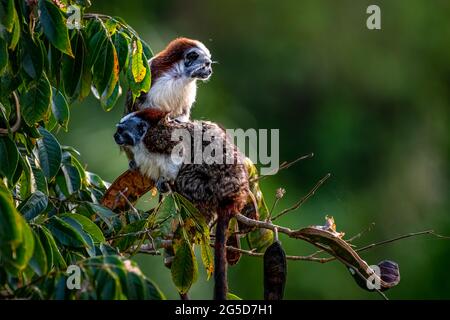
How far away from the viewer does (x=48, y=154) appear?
341 centimetres

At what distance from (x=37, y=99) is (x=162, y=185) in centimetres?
109

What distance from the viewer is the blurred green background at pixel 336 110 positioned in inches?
383

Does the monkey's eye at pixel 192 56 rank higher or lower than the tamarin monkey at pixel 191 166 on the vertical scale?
higher

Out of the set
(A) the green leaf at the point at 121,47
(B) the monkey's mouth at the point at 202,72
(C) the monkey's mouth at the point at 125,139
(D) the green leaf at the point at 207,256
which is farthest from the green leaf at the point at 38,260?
(B) the monkey's mouth at the point at 202,72

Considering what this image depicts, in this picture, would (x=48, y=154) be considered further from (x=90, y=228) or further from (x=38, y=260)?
(x=38, y=260)

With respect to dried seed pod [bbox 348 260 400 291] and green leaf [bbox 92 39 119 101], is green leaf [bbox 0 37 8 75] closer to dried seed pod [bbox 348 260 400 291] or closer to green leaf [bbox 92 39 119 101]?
green leaf [bbox 92 39 119 101]

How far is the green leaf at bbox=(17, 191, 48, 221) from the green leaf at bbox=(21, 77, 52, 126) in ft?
0.81

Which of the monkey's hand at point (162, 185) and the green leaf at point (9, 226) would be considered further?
the monkey's hand at point (162, 185)

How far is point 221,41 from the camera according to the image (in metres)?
12.1

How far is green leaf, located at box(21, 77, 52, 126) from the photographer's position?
10.3ft

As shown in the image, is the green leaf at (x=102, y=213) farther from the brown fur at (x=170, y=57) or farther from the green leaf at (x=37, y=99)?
the brown fur at (x=170, y=57)

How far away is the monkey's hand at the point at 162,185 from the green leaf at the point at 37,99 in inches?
40.7

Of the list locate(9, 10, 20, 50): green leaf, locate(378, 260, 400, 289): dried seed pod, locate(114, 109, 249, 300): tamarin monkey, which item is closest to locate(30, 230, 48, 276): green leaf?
locate(9, 10, 20, 50): green leaf
